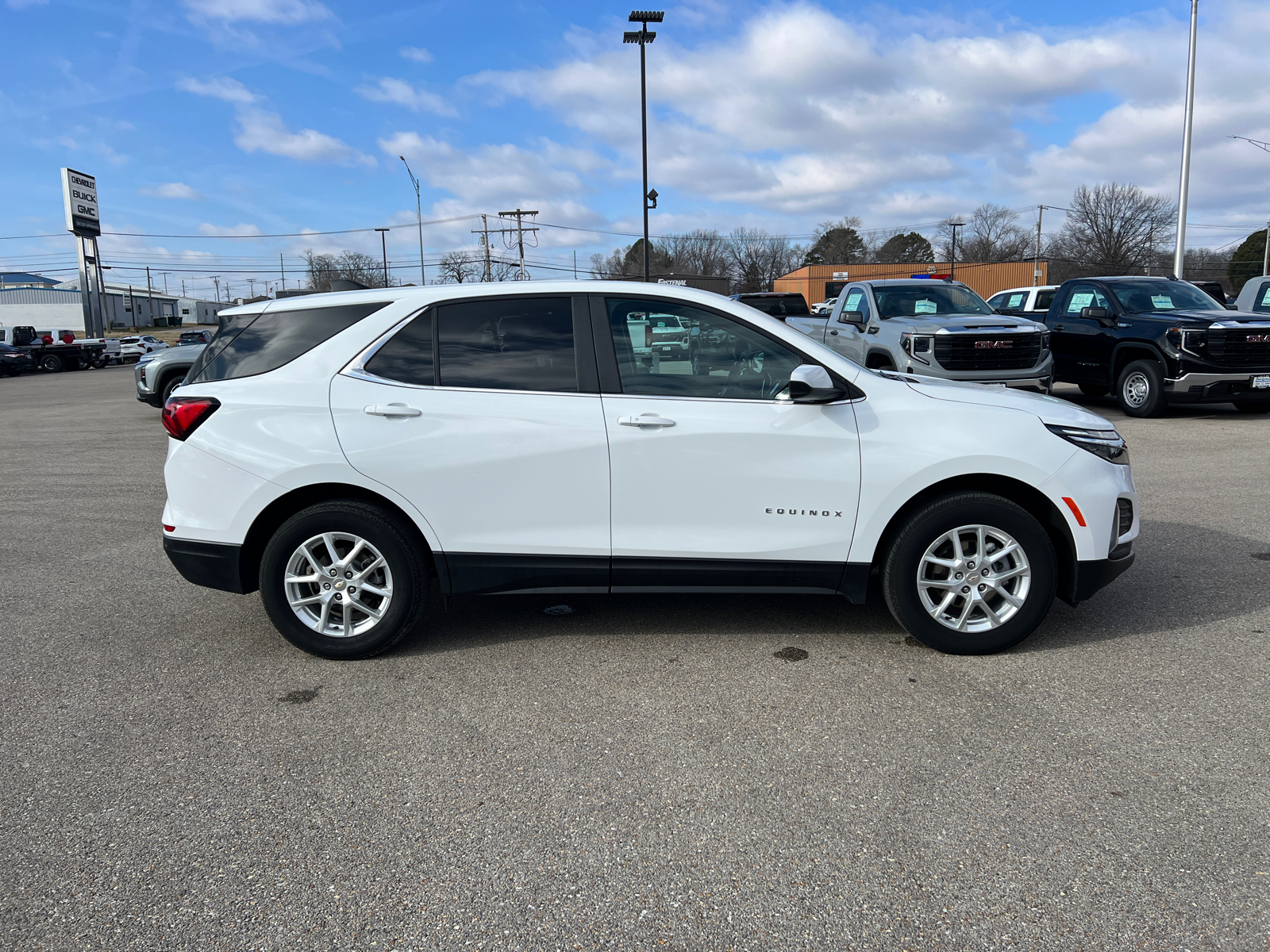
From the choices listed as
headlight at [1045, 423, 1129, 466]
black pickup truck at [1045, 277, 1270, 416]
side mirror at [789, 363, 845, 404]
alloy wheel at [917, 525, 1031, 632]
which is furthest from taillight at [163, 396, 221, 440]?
black pickup truck at [1045, 277, 1270, 416]

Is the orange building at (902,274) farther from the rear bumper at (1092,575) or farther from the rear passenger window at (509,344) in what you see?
the rear passenger window at (509,344)

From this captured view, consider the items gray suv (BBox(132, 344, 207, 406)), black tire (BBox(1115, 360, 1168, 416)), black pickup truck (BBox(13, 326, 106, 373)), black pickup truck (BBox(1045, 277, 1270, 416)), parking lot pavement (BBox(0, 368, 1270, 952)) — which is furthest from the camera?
black pickup truck (BBox(13, 326, 106, 373))

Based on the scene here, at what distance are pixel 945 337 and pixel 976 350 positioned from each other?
45cm

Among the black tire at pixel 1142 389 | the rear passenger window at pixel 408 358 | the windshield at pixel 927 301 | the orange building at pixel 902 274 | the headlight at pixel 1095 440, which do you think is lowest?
the black tire at pixel 1142 389

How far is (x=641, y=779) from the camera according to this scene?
10.5ft

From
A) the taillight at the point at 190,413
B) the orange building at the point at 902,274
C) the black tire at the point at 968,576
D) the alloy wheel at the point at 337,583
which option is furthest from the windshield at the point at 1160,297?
the orange building at the point at 902,274

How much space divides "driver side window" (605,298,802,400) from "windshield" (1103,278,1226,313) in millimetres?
11167

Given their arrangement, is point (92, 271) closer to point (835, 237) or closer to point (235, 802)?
point (835, 237)

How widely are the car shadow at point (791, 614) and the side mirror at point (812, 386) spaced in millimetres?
1304

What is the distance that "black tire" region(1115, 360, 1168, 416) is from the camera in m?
12.5

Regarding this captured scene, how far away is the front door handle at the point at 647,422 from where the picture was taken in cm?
411

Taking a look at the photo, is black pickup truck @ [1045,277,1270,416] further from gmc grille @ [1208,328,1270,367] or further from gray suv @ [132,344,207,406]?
gray suv @ [132,344,207,406]

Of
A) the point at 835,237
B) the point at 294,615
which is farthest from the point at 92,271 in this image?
the point at 294,615

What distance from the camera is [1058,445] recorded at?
4.16 metres
